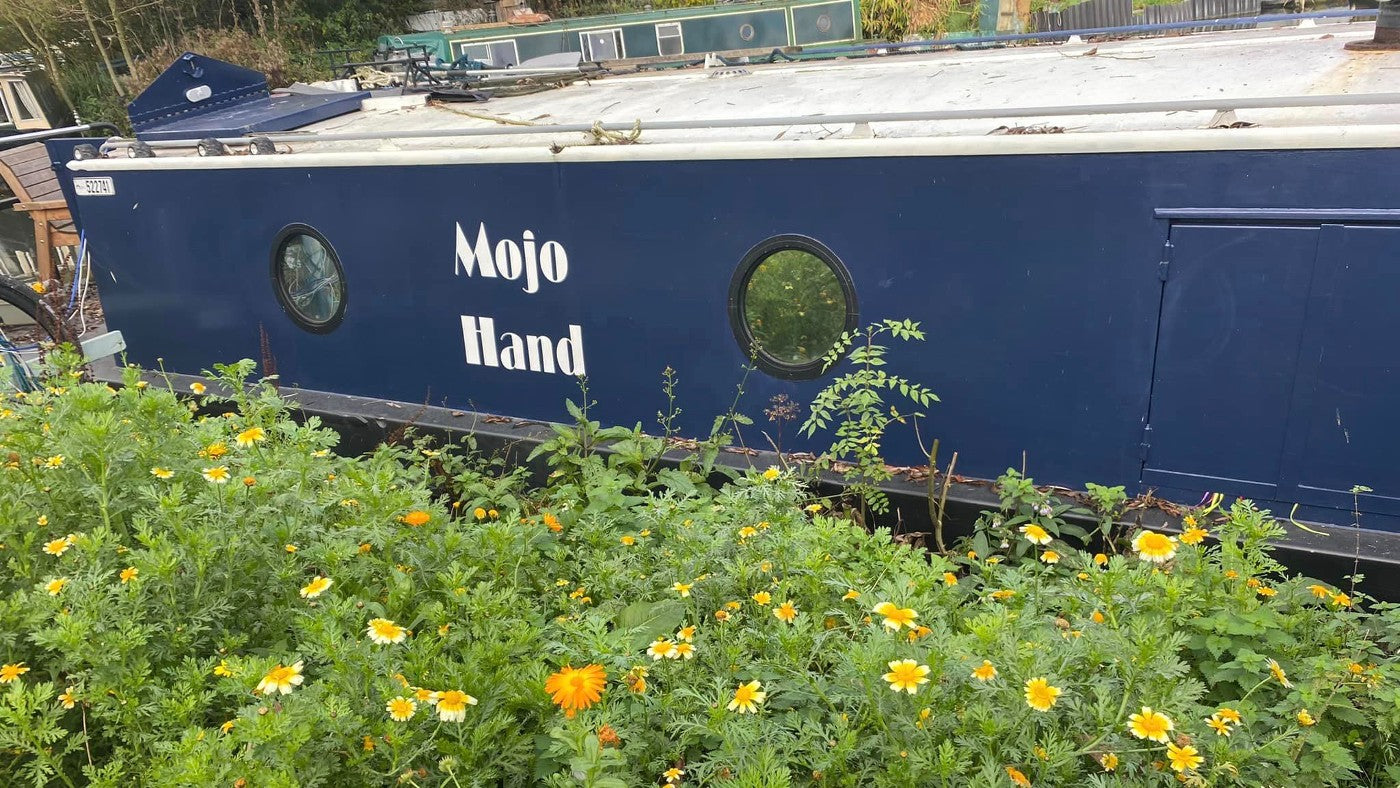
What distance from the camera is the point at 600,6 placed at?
18.9m

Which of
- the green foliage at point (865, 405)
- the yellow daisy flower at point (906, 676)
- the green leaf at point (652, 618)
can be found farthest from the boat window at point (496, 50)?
the yellow daisy flower at point (906, 676)

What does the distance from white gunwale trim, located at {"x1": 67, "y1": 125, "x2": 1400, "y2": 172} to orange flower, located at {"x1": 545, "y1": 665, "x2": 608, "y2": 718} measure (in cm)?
221

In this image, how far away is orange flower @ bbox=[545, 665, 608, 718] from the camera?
5.42 feet

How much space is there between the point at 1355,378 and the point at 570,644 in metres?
2.37

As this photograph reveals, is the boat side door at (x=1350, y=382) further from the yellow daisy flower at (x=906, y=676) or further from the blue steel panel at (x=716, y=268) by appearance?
the yellow daisy flower at (x=906, y=676)

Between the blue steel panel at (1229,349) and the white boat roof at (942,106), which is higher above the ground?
the white boat roof at (942,106)

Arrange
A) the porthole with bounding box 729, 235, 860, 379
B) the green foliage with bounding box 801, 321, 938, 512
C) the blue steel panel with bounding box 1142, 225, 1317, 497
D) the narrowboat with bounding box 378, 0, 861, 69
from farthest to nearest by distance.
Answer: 1. the narrowboat with bounding box 378, 0, 861, 69
2. the porthole with bounding box 729, 235, 860, 379
3. the green foliage with bounding box 801, 321, 938, 512
4. the blue steel panel with bounding box 1142, 225, 1317, 497

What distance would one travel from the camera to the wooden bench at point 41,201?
23.6ft

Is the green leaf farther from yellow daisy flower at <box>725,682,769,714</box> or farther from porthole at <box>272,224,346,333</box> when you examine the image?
porthole at <box>272,224,346,333</box>

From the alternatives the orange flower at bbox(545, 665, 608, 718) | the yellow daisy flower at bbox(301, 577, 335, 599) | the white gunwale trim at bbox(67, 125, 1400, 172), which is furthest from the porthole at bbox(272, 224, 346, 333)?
the orange flower at bbox(545, 665, 608, 718)

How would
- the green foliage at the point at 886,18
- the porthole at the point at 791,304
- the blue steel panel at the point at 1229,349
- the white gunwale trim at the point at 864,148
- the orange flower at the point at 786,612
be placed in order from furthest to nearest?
the green foliage at the point at 886,18, the porthole at the point at 791,304, the blue steel panel at the point at 1229,349, the white gunwale trim at the point at 864,148, the orange flower at the point at 786,612

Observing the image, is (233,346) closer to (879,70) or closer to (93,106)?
(879,70)

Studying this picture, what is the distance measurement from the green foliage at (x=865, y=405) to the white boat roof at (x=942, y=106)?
65 centimetres

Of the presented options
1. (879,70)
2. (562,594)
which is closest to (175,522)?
(562,594)
